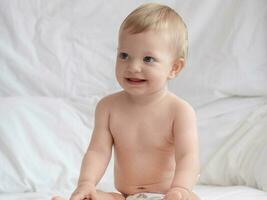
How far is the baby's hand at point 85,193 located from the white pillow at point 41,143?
17.9 inches

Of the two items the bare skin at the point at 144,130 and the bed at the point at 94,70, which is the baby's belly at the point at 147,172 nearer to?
the bare skin at the point at 144,130

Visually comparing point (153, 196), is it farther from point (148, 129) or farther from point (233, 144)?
point (233, 144)

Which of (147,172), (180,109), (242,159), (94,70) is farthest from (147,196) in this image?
(94,70)

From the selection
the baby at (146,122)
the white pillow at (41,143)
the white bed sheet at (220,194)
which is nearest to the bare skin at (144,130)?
the baby at (146,122)

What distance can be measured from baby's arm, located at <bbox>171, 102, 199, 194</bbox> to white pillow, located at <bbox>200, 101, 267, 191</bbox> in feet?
1.47

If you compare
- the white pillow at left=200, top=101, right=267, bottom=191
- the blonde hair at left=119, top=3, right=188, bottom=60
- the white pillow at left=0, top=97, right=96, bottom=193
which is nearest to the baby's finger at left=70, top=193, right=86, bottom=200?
the blonde hair at left=119, top=3, right=188, bottom=60

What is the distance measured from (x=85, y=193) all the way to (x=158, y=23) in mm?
359

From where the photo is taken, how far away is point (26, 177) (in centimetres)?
173

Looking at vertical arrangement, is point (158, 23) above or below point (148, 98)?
above

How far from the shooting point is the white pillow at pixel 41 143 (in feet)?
5.69

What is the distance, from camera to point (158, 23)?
126 cm

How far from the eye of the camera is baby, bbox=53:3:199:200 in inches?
49.5

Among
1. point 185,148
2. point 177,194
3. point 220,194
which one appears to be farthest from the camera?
point 220,194

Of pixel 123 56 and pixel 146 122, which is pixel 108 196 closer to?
pixel 146 122
